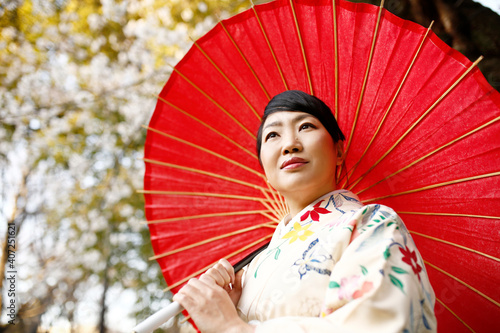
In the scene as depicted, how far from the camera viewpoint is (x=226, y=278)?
1.37 meters

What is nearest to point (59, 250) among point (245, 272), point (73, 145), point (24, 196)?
point (24, 196)

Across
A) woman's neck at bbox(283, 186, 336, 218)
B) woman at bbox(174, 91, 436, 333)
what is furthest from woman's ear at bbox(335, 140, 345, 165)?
woman's neck at bbox(283, 186, 336, 218)

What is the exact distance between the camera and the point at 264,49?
1669 millimetres

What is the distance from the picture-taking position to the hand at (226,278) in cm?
134

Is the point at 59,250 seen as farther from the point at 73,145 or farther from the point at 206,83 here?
the point at 206,83

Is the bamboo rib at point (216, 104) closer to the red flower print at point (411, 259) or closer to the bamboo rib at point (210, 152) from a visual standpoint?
the bamboo rib at point (210, 152)

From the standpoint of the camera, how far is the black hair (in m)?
1.47

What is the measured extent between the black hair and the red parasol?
3.6 inches

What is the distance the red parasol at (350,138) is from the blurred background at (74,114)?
4078mm

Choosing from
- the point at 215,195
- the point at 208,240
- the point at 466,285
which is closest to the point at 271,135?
the point at 215,195

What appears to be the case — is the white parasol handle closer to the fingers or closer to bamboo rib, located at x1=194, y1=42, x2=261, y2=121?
the fingers

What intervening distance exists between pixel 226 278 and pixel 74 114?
6084 millimetres

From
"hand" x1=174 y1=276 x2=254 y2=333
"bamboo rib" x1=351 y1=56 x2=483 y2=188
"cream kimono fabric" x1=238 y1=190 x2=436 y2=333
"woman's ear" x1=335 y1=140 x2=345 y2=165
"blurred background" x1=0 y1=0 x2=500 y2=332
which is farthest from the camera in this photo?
"blurred background" x1=0 y1=0 x2=500 y2=332

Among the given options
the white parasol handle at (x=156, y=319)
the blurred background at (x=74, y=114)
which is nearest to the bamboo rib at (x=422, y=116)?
the white parasol handle at (x=156, y=319)
